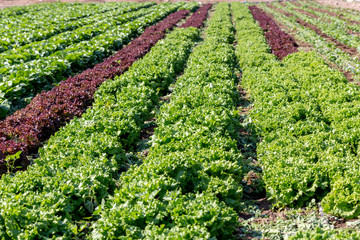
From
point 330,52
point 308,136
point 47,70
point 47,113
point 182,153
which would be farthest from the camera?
point 330,52

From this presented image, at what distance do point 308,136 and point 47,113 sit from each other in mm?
7005

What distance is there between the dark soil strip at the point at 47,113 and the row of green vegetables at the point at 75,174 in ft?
2.04

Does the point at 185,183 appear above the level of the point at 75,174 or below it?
below

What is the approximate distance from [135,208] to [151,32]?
62.6ft

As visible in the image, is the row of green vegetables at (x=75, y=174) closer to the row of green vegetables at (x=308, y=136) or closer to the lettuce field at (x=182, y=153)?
the lettuce field at (x=182, y=153)

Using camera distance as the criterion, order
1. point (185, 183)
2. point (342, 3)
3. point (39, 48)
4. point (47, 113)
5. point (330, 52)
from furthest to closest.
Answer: point (342, 3)
point (330, 52)
point (39, 48)
point (47, 113)
point (185, 183)

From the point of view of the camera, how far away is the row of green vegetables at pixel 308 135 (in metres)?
5.88

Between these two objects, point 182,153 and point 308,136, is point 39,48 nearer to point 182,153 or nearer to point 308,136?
point 182,153

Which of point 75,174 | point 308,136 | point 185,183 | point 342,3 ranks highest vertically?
point 342,3

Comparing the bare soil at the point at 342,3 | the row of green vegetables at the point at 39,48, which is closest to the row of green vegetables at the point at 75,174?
the row of green vegetables at the point at 39,48

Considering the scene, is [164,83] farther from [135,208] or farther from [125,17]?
[125,17]

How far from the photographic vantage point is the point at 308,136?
7.37 meters

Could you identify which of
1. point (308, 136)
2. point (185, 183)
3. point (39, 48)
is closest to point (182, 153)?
point (185, 183)

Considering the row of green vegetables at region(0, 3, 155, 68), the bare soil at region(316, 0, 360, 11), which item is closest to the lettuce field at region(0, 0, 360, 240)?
the row of green vegetables at region(0, 3, 155, 68)
